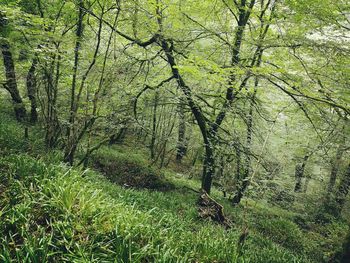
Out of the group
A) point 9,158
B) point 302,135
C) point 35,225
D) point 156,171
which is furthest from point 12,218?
point 302,135

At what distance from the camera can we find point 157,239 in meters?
4.02

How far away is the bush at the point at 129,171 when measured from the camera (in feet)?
35.9

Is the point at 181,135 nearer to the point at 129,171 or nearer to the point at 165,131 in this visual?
the point at 165,131

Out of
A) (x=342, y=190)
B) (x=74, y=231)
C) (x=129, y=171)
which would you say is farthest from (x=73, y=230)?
(x=342, y=190)

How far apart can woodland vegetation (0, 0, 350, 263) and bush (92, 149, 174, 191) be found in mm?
71

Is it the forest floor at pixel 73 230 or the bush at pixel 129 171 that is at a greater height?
the forest floor at pixel 73 230

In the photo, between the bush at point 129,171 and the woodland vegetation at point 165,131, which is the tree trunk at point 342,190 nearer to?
the woodland vegetation at point 165,131

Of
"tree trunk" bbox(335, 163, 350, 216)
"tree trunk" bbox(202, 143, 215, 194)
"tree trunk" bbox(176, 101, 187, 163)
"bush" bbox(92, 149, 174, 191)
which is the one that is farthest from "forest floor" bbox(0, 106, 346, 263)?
"bush" bbox(92, 149, 174, 191)

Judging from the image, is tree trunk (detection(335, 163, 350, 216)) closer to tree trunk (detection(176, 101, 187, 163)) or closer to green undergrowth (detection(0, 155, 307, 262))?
tree trunk (detection(176, 101, 187, 163))

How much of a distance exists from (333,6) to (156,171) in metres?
8.92

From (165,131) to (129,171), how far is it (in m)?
2.88

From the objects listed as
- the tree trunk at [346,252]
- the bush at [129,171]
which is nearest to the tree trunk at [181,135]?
the bush at [129,171]

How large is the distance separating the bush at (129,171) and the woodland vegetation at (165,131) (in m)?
0.07

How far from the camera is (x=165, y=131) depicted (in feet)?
43.7
